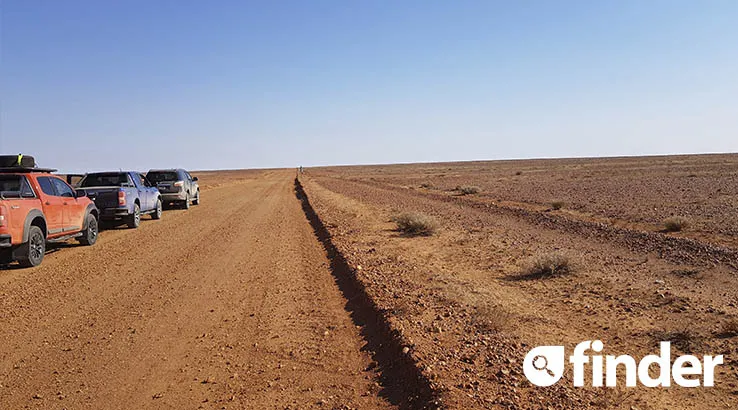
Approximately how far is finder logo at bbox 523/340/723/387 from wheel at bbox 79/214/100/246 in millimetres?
11886

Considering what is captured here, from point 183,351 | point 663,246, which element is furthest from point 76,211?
point 663,246

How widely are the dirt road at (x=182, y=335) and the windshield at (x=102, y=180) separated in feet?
22.3

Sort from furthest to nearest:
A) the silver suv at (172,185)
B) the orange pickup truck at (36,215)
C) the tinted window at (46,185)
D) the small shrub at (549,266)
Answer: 1. the silver suv at (172,185)
2. the tinted window at (46,185)
3. the orange pickup truck at (36,215)
4. the small shrub at (549,266)

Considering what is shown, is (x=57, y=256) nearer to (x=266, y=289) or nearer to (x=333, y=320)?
(x=266, y=289)

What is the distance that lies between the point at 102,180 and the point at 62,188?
5710 millimetres

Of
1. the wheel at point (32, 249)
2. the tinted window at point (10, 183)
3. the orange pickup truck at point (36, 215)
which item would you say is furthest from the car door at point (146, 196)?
the wheel at point (32, 249)

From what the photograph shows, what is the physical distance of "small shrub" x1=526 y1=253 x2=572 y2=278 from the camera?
9.66 metres

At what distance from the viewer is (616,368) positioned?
539cm

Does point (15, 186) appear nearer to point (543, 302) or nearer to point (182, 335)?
point (182, 335)

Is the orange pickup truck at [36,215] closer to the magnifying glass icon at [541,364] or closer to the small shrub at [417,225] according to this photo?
the small shrub at [417,225]

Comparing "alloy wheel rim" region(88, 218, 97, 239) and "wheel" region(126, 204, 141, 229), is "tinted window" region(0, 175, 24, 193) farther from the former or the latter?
"wheel" region(126, 204, 141, 229)

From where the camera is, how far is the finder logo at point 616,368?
5.06 meters

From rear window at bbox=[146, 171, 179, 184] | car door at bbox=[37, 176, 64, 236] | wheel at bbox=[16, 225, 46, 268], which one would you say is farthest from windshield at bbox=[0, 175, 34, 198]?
rear window at bbox=[146, 171, 179, 184]

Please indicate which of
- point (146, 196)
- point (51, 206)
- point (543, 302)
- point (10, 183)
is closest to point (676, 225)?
point (543, 302)
